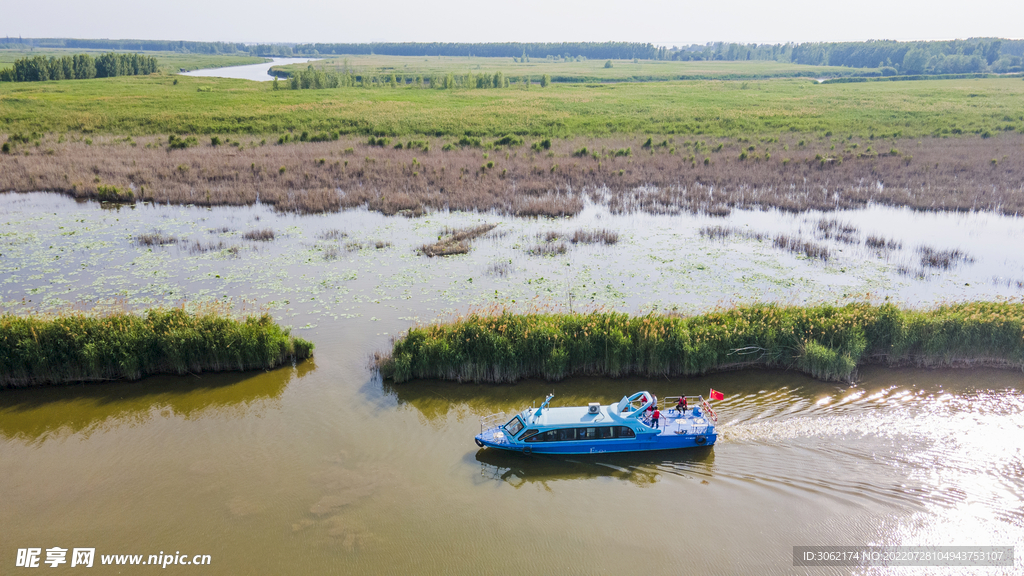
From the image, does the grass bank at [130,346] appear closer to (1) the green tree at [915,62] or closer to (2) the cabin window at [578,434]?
(2) the cabin window at [578,434]

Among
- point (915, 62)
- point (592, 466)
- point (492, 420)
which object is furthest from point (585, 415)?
point (915, 62)

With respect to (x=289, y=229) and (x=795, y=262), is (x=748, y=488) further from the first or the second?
(x=289, y=229)

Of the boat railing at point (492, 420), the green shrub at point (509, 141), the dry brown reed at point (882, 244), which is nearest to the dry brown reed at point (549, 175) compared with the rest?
the green shrub at point (509, 141)

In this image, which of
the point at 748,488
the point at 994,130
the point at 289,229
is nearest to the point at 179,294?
the point at 289,229

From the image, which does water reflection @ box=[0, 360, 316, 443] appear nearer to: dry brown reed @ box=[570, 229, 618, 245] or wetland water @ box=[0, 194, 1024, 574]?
wetland water @ box=[0, 194, 1024, 574]

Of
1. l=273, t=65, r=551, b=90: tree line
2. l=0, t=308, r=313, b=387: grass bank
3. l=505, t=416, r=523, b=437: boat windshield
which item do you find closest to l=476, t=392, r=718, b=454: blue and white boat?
l=505, t=416, r=523, b=437: boat windshield

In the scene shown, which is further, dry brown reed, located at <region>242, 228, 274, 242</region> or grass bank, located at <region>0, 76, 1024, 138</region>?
grass bank, located at <region>0, 76, 1024, 138</region>

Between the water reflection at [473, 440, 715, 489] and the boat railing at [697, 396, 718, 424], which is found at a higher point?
the boat railing at [697, 396, 718, 424]
